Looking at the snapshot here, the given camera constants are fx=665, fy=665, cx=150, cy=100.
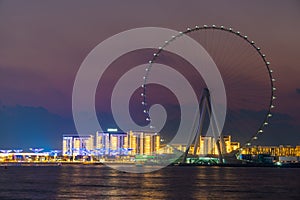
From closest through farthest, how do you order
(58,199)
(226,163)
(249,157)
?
(58,199) → (226,163) → (249,157)

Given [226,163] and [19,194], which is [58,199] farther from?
[226,163]

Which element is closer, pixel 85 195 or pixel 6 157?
pixel 85 195

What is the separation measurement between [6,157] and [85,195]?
130 m

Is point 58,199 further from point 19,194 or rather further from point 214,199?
point 214,199

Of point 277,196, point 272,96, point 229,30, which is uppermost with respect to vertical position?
point 229,30

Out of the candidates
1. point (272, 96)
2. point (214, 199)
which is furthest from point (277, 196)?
point (272, 96)

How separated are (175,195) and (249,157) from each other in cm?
9187

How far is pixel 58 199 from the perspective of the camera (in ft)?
110

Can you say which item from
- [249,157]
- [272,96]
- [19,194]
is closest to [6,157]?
[249,157]

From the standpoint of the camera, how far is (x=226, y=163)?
335 ft

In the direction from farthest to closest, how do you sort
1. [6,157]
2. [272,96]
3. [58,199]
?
[6,157], [272,96], [58,199]

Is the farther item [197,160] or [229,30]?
[197,160]

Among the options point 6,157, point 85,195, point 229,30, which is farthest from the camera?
point 6,157

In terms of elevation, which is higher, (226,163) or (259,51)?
(259,51)
